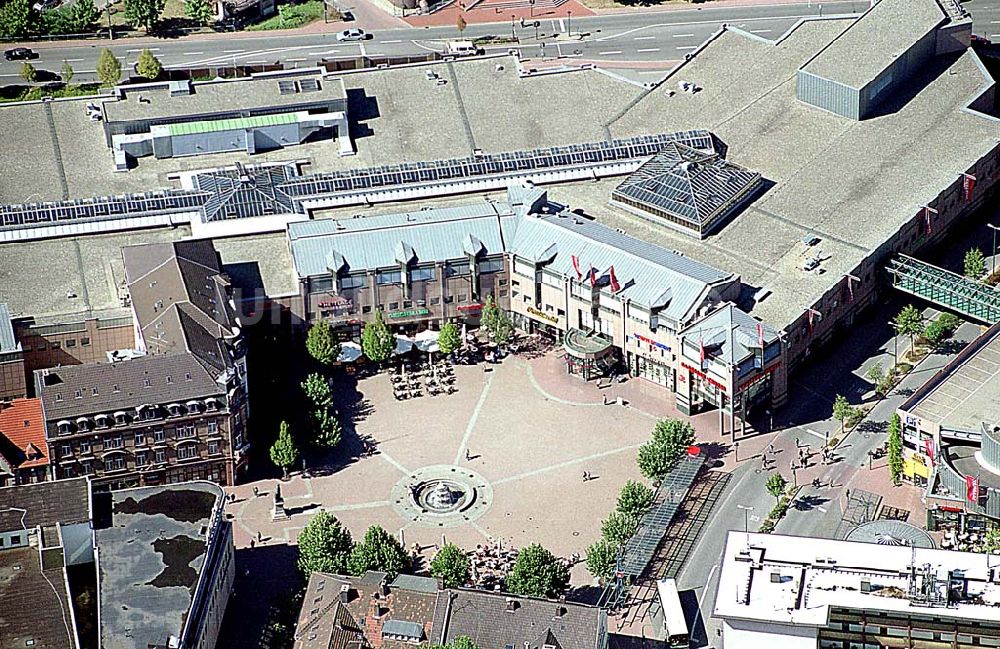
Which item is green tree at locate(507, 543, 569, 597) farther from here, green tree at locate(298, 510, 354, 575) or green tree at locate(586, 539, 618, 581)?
green tree at locate(298, 510, 354, 575)

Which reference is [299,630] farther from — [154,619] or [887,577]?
[887,577]

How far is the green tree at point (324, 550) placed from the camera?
197375 mm

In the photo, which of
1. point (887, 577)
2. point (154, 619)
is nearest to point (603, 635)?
point (887, 577)

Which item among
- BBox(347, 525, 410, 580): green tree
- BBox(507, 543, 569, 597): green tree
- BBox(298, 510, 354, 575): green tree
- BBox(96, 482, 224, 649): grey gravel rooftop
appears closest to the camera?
BBox(96, 482, 224, 649): grey gravel rooftop

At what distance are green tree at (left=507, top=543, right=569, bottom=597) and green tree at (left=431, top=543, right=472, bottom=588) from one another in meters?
4.87

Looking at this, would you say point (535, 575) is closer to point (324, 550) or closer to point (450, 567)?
point (450, 567)

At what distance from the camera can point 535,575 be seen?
7667 inches

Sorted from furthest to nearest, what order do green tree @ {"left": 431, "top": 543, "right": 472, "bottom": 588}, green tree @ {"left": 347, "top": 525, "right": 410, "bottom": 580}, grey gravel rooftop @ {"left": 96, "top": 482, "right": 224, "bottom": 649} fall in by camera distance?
1. green tree @ {"left": 347, "top": 525, "right": 410, "bottom": 580}
2. green tree @ {"left": 431, "top": 543, "right": 472, "bottom": 588}
3. grey gravel rooftop @ {"left": 96, "top": 482, "right": 224, "bottom": 649}

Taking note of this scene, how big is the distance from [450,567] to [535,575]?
27.9 ft

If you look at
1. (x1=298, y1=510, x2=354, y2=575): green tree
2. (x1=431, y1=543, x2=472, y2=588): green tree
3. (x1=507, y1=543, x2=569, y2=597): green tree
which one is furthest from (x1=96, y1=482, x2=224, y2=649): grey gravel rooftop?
(x1=507, y1=543, x2=569, y2=597): green tree

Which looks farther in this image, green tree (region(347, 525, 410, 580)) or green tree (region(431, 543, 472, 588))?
green tree (region(347, 525, 410, 580))

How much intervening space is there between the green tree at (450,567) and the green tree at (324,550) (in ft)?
30.4

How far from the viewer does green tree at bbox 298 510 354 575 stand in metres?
197

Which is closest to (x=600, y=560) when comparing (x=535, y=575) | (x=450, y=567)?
(x=535, y=575)
